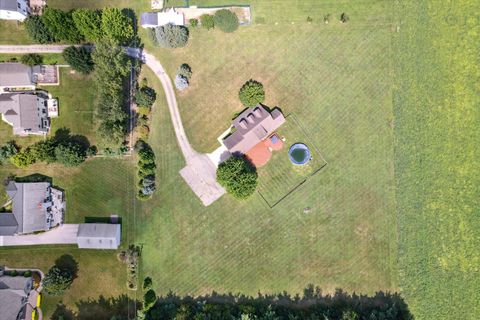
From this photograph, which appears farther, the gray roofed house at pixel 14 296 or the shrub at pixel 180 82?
the shrub at pixel 180 82

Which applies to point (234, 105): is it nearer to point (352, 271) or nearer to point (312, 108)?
point (312, 108)

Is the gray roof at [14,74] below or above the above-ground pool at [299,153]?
above

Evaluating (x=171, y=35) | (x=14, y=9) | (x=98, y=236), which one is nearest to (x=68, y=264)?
(x=98, y=236)

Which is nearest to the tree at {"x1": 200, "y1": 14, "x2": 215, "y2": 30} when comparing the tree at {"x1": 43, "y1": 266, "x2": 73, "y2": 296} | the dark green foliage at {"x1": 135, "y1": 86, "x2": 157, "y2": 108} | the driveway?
the dark green foliage at {"x1": 135, "y1": 86, "x2": 157, "y2": 108}

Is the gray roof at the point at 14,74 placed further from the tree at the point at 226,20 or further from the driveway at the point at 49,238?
the tree at the point at 226,20

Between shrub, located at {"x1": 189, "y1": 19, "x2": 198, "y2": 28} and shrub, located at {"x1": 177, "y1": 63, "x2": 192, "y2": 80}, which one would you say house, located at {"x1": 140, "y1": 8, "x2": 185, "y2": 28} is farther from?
shrub, located at {"x1": 177, "y1": 63, "x2": 192, "y2": 80}

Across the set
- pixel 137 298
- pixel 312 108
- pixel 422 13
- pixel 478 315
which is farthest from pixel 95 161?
pixel 478 315

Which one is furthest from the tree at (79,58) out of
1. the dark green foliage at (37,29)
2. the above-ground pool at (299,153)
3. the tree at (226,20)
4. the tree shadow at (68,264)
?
the above-ground pool at (299,153)
